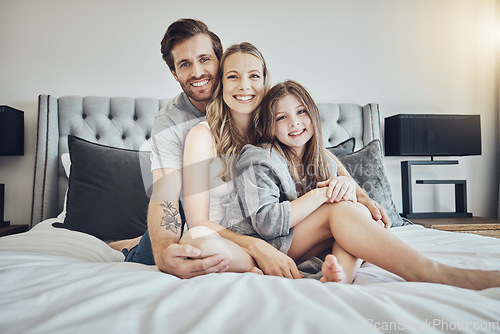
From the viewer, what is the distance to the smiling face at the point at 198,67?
117 centimetres

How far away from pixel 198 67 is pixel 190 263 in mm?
702

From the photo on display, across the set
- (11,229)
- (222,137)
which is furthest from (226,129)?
(11,229)

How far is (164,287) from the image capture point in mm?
662

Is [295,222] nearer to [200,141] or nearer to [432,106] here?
[200,141]

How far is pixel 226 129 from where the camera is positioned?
111cm

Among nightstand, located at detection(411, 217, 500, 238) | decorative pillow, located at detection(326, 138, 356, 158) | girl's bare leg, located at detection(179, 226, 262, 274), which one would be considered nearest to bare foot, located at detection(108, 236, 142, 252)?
girl's bare leg, located at detection(179, 226, 262, 274)

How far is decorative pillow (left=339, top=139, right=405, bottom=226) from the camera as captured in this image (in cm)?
164

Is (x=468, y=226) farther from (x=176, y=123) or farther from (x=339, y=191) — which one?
(x=176, y=123)

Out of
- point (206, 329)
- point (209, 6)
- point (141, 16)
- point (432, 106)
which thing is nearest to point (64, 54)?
point (141, 16)

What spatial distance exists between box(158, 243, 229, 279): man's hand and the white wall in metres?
1.57

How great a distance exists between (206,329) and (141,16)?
2.22 metres

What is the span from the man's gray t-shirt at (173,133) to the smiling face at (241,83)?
6.4 inches

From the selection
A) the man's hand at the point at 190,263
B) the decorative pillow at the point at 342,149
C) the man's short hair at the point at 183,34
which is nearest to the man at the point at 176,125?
the man's short hair at the point at 183,34

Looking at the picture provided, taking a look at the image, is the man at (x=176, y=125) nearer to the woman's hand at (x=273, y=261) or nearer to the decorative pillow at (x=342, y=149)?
the woman's hand at (x=273, y=261)
